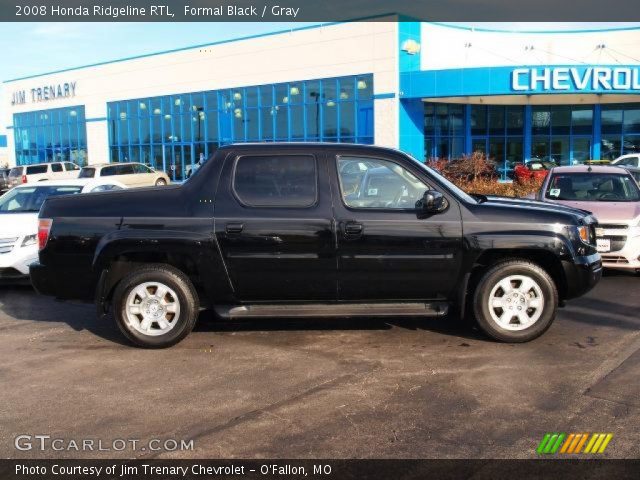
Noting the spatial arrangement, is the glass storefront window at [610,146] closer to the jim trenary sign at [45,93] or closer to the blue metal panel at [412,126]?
the blue metal panel at [412,126]

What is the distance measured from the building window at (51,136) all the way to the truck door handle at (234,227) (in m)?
42.0

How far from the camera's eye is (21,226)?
29.5 feet

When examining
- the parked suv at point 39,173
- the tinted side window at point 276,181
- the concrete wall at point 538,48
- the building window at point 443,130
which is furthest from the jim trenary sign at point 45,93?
the tinted side window at point 276,181

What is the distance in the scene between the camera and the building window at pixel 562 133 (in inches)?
1314

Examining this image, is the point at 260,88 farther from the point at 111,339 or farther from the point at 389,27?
the point at 111,339

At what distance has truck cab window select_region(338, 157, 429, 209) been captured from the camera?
5891 mm

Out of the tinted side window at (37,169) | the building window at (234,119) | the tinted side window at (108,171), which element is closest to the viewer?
the tinted side window at (108,171)

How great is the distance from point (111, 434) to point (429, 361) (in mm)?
2713

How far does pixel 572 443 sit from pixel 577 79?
86.8 feet

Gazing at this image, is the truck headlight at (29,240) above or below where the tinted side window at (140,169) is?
below

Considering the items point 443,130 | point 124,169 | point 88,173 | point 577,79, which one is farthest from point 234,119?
point 577,79

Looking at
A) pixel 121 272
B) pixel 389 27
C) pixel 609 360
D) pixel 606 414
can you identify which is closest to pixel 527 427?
pixel 606 414

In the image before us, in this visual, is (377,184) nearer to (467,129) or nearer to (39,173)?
(467,129)

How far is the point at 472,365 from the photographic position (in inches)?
213
